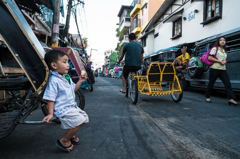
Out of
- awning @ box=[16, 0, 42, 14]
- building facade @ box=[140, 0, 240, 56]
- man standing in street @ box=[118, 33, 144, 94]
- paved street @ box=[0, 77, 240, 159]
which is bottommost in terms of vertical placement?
paved street @ box=[0, 77, 240, 159]

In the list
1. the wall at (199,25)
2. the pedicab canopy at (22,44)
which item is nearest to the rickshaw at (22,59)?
the pedicab canopy at (22,44)

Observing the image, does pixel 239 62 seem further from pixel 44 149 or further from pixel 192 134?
pixel 44 149

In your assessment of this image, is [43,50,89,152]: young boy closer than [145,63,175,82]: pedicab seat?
Yes

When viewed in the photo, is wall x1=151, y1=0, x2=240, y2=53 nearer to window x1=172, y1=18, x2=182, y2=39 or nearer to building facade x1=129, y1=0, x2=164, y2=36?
window x1=172, y1=18, x2=182, y2=39

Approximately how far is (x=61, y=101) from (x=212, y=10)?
1171 centimetres

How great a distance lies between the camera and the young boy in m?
1.75

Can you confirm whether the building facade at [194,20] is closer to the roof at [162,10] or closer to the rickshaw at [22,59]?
the roof at [162,10]

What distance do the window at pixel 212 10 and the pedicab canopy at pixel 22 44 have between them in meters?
10.6

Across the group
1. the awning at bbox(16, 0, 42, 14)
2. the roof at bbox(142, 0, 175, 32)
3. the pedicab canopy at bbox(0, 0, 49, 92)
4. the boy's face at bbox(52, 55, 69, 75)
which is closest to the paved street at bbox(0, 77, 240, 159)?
the pedicab canopy at bbox(0, 0, 49, 92)

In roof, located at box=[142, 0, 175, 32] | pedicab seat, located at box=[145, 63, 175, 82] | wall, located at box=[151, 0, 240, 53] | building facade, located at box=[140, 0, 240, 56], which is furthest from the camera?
roof, located at box=[142, 0, 175, 32]

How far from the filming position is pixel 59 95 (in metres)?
1.83

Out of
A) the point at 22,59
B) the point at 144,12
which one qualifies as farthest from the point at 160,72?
the point at 144,12

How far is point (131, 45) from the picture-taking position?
187 inches

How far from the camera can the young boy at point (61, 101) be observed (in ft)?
5.74
